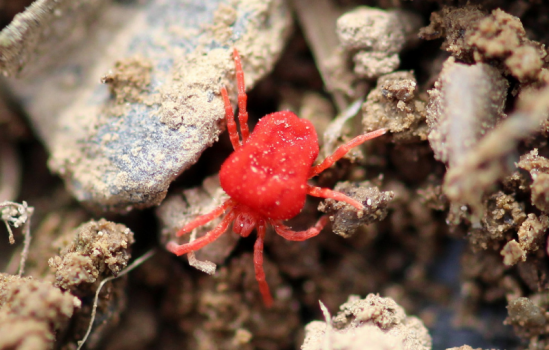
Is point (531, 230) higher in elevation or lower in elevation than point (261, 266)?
lower

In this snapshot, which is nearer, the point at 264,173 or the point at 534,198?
the point at 534,198

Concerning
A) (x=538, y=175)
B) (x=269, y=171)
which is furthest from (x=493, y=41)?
(x=269, y=171)

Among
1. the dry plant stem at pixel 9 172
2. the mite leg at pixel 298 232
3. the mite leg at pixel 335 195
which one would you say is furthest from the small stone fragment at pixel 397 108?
the dry plant stem at pixel 9 172

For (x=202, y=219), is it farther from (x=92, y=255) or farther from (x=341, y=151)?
(x=341, y=151)

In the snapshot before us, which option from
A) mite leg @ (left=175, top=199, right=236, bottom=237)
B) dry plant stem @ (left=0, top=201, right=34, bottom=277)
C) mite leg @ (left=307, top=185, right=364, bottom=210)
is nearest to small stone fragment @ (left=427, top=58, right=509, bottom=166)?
mite leg @ (left=307, top=185, right=364, bottom=210)

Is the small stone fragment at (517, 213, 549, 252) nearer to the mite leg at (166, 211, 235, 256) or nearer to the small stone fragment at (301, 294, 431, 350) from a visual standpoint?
the small stone fragment at (301, 294, 431, 350)

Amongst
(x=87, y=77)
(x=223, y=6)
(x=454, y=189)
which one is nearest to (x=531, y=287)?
(x=454, y=189)

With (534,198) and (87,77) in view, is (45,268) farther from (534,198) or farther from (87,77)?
(534,198)

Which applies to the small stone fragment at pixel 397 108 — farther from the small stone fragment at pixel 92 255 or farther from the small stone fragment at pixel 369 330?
the small stone fragment at pixel 92 255
